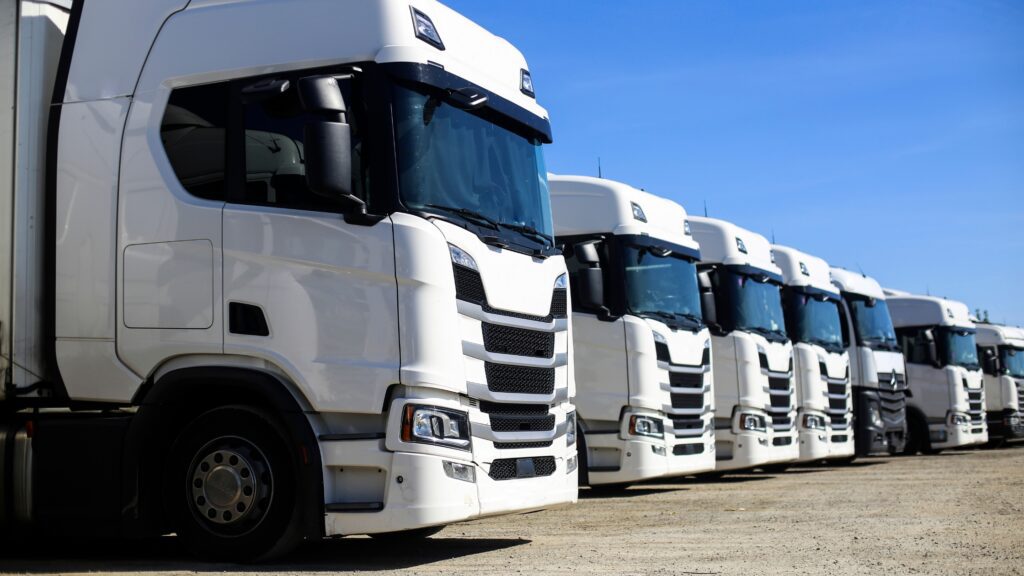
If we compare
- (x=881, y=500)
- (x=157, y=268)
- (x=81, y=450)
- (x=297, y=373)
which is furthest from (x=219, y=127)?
A: (x=881, y=500)

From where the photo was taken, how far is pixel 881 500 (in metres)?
13.4

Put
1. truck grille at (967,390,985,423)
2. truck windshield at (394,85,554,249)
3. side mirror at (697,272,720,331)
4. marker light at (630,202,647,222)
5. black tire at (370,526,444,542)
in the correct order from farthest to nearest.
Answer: truck grille at (967,390,985,423), side mirror at (697,272,720,331), marker light at (630,202,647,222), black tire at (370,526,444,542), truck windshield at (394,85,554,249)

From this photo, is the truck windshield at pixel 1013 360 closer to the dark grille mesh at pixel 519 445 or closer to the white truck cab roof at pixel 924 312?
the white truck cab roof at pixel 924 312

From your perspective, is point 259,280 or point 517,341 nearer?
point 259,280

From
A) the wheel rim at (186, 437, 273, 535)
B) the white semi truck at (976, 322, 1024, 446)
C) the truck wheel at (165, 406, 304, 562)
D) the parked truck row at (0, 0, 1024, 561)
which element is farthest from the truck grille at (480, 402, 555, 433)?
the white semi truck at (976, 322, 1024, 446)

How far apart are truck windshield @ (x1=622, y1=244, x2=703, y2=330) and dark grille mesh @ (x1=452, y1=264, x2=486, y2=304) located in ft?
20.0

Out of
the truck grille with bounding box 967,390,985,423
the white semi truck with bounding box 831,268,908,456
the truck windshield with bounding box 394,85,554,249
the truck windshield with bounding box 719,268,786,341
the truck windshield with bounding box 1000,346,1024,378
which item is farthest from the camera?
the truck windshield with bounding box 1000,346,1024,378

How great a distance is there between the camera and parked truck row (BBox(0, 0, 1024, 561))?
7.85 metres

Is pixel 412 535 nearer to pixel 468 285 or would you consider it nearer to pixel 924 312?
pixel 468 285

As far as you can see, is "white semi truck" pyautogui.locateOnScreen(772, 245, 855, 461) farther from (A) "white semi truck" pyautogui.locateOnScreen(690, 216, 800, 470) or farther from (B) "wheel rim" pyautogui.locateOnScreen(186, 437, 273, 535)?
(B) "wheel rim" pyautogui.locateOnScreen(186, 437, 273, 535)

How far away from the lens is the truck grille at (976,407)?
2672 centimetres

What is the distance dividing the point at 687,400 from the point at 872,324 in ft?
28.4

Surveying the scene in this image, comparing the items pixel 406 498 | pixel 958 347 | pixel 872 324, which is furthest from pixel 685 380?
pixel 958 347

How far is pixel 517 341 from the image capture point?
8602 mm
